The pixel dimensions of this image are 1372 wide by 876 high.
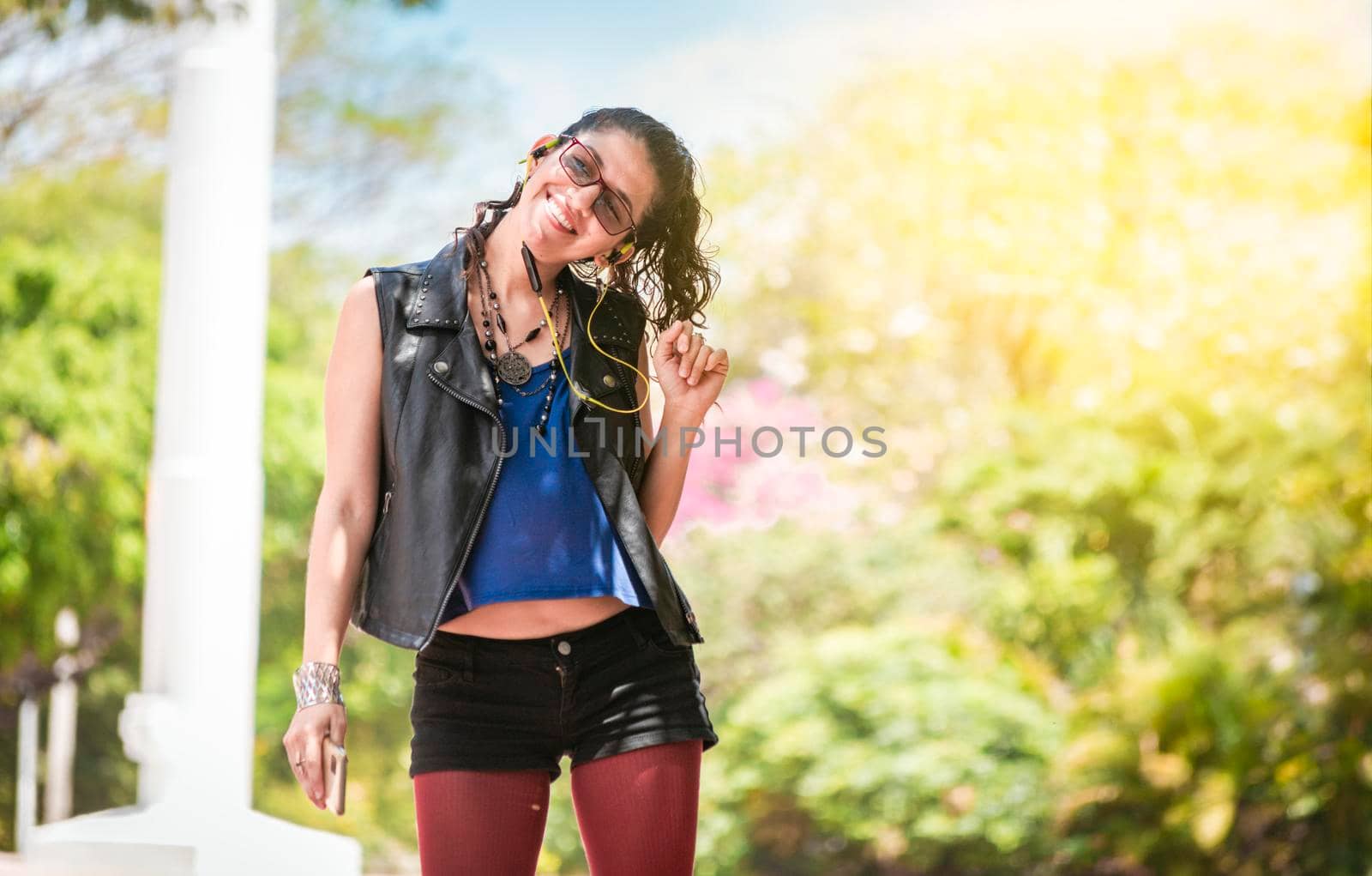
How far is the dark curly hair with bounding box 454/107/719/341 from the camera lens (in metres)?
1.78

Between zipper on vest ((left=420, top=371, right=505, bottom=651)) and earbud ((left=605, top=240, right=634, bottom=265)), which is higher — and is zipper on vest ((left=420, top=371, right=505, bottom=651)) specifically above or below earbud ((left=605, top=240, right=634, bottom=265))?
below

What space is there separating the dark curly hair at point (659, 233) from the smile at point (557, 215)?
102mm

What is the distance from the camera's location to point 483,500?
163cm

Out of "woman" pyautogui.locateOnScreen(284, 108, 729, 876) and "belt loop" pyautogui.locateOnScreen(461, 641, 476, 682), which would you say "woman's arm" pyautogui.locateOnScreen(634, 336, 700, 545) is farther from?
"belt loop" pyautogui.locateOnScreen(461, 641, 476, 682)

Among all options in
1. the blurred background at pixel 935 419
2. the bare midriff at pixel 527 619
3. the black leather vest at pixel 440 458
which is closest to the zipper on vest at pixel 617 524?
the black leather vest at pixel 440 458

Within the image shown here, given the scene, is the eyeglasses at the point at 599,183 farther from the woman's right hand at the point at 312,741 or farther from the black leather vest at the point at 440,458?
the woman's right hand at the point at 312,741

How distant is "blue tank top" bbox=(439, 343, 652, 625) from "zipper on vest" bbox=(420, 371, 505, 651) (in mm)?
10

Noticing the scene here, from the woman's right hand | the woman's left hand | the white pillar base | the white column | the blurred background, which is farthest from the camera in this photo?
the blurred background

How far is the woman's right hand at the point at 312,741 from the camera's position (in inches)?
59.6

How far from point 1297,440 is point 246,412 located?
389 centimetres

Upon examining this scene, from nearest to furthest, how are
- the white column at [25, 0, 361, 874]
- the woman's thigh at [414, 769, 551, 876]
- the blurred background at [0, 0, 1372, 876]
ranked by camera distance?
the woman's thigh at [414, 769, 551, 876], the white column at [25, 0, 361, 874], the blurred background at [0, 0, 1372, 876]

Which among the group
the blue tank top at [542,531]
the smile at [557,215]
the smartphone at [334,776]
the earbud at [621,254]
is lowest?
the smartphone at [334,776]

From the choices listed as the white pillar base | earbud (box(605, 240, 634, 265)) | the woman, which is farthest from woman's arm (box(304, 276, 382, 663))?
the white pillar base

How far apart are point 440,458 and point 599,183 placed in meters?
0.39
